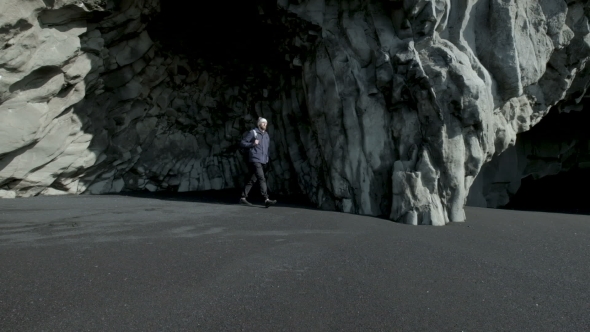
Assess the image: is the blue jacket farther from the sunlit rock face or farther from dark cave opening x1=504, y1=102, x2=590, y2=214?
dark cave opening x1=504, y1=102, x2=590, y2=214

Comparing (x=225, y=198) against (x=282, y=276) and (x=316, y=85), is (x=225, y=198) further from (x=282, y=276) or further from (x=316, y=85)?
(x=282, y=276)

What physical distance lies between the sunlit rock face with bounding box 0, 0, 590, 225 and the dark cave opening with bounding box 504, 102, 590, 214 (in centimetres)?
233

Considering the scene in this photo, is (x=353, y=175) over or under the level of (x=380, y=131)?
under

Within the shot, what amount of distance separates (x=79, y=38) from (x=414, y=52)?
6.53 meters

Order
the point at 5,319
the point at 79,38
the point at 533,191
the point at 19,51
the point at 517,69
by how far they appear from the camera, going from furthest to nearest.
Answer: the point at 533,191 → the point at 79,38 → the point at 517,69 → the point at 19,51 → the point at 5,319

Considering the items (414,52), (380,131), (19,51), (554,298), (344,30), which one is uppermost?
(344,30)

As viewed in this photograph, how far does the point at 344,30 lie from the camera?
795cm

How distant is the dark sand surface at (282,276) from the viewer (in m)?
2.72

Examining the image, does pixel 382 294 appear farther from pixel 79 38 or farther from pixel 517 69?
pixel 79 38

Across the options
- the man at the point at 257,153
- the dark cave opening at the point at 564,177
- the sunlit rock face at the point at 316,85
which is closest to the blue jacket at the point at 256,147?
the man at the point at 257,153

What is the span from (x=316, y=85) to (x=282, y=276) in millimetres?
5413

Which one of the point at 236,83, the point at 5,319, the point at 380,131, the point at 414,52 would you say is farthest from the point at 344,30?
the point at 5,319

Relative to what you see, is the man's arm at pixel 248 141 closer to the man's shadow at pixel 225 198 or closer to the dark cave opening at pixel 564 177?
the man's shadow at pixel 225 198

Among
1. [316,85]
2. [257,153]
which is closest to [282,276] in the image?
[257,153]
